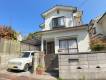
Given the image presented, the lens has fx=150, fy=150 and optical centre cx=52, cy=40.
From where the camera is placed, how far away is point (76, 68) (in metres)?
11.2

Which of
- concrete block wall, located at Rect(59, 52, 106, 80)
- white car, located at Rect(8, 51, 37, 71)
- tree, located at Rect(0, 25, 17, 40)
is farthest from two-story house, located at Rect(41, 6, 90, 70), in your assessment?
white car, located at Rect(8, 51, 37, 71)

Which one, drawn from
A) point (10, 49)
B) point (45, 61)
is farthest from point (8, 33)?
point (45, 61)

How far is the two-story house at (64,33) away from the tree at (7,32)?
3734 millimetres

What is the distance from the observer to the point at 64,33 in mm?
18219

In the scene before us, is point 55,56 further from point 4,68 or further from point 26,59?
point 4,68

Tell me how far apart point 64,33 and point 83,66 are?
761cm

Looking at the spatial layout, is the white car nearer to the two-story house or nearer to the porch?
the porch

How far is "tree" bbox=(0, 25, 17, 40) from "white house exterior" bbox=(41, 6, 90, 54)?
12.2ft

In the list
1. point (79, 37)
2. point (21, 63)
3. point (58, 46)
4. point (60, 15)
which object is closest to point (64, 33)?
point (58, 46)

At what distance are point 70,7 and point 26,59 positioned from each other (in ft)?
35.9

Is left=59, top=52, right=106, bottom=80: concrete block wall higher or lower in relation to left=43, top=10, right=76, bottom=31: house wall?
lower

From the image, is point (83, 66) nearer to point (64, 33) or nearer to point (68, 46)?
point (68, 46)

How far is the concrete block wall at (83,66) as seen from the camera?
10.9 metres

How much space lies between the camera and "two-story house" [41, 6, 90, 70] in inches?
685
